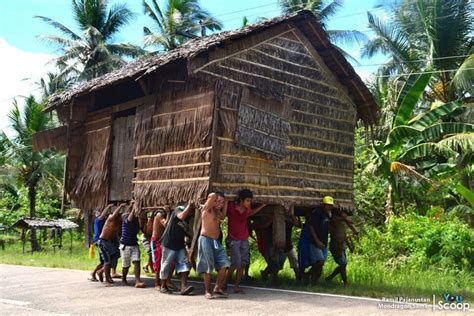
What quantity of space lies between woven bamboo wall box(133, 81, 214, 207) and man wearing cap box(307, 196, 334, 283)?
2383mm

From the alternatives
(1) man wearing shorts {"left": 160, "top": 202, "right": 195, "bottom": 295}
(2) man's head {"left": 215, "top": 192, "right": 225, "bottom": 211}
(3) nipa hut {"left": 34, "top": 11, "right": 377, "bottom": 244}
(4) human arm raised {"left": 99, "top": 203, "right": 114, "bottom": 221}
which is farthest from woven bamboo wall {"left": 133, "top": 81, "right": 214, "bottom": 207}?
A: (2) man's head {"left": 215, "top": 192, "right": 225, "bottom": 211}

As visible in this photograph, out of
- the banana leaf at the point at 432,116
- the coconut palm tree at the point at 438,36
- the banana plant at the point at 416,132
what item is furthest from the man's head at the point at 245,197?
the coconut palm tree at the point at 438,36

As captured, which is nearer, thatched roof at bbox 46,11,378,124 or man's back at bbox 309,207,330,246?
thatched roof at bbox 46,11,378,124

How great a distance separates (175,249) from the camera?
930 centimetres

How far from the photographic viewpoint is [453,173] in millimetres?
16094

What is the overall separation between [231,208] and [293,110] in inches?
119

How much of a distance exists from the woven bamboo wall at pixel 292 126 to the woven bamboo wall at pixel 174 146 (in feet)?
1.07

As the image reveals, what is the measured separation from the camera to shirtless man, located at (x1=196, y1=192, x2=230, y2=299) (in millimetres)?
8672

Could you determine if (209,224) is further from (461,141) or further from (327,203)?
(461,141)

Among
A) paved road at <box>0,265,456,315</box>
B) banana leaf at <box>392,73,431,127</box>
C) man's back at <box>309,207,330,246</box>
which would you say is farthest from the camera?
banana leaf at <box>392,73,431,127</box>

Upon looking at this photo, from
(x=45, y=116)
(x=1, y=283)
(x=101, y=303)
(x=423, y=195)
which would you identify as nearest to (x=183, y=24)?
(x=45, y=116)

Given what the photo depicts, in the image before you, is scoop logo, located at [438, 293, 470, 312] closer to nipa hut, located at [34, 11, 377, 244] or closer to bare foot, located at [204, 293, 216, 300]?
bare foot, located at [204, 293, 216, 300]

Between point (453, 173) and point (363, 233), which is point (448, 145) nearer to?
point (453, 173)

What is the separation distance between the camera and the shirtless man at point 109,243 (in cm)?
1091
